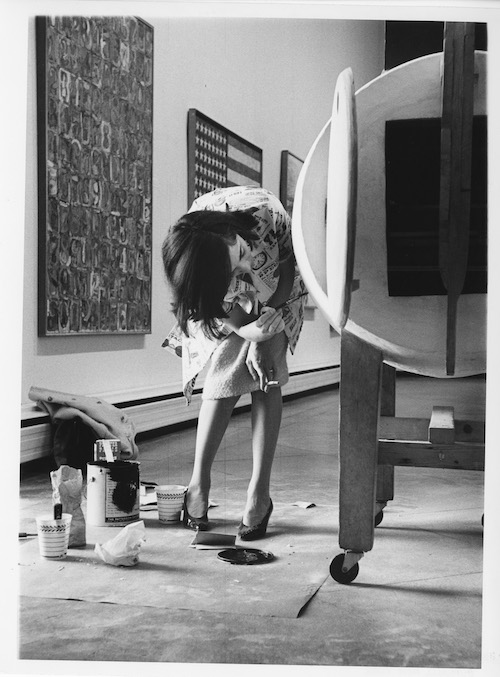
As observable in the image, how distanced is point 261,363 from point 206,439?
208 mm

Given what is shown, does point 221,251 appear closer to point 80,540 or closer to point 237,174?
point 80,540

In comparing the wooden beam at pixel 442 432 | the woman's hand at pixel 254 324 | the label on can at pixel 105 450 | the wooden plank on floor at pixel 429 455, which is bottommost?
the label on can at pixel 105 450

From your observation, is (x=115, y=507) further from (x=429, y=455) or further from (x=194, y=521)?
(x=429, y=455)

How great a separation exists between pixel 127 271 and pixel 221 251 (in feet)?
3.33

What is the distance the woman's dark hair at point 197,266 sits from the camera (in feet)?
4.56

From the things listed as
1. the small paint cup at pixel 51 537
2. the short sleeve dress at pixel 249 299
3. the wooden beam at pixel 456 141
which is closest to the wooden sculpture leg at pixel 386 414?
the short sleeve dress at pixel 249 299

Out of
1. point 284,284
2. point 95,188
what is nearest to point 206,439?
point 284,284

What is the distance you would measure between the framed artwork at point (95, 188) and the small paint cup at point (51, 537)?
2.55 ft

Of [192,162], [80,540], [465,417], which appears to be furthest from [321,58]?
→ [80,540]

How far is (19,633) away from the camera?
43.9 inches

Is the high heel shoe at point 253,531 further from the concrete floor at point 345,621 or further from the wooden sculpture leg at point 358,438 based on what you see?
the wooden sculpture leg at point 358,438

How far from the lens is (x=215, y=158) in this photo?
7.47 feet

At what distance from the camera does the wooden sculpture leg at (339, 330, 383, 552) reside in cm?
127

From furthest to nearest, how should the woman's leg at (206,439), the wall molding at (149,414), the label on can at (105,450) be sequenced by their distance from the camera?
the wall molding at (149,414), the label on can at (105,450), the woman's leg at (206,439)
